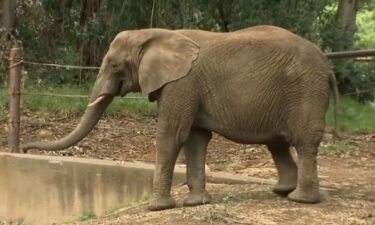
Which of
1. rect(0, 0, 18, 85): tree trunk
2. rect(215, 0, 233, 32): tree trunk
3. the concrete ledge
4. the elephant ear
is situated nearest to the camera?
the elephant ear

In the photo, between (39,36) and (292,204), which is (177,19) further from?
(292,204)

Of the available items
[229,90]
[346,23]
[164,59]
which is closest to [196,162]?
[229,90]

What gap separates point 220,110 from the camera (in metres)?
6.87

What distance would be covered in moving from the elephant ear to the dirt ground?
110cm

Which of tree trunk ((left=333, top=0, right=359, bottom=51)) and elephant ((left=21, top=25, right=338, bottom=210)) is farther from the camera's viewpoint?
tree trunk ((left=333, top=0, right=359, bottom=51))

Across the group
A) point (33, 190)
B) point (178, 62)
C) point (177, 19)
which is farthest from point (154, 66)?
point (177, 19)

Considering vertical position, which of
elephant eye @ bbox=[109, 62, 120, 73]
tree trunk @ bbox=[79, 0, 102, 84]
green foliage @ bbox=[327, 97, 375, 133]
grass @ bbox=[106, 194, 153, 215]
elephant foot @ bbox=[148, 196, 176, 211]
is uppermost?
tree trunk @ bbox=[79, 0, 102, 84]

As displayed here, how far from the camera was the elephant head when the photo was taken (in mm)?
6848

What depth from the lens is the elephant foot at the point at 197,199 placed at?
694 centimetres

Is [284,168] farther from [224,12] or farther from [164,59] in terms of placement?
[224,12]

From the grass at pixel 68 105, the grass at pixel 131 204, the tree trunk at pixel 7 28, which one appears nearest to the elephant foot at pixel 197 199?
the grass at pixel 131 204

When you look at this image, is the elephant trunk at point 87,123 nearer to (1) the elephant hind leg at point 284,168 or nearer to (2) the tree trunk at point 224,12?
(1) the elephant hind leg at point 284,168

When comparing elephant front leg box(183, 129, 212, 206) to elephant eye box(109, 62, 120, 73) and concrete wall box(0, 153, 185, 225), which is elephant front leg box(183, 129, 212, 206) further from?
concrete wall box(0, 153, 185, 225)

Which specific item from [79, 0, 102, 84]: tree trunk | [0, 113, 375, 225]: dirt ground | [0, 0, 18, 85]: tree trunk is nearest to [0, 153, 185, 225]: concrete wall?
[0, 113, 375, 225]: dirt ground
